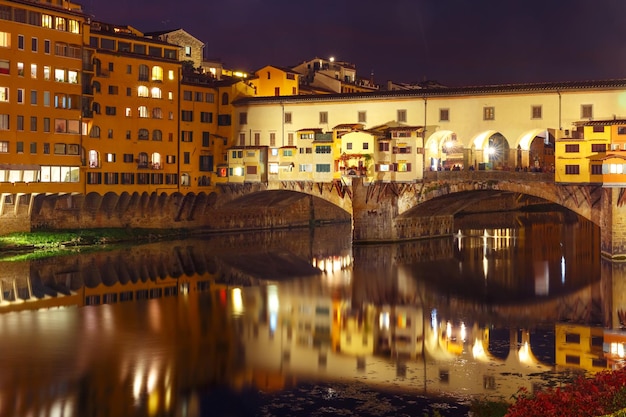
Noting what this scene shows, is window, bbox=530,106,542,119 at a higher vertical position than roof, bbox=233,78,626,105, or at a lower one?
lower

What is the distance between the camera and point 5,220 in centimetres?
4728

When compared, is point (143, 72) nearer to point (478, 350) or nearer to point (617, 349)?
point (478, 350)

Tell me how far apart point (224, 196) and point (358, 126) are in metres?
11.4

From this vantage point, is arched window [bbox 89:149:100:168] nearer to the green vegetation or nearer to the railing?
the green vegetation

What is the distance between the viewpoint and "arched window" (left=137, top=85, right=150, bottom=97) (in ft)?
180

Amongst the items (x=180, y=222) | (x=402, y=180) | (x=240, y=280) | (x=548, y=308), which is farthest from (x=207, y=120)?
(x=548, y=308)

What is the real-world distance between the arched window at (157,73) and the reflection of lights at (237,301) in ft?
80.0

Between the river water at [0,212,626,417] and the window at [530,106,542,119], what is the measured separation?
25.7 ft

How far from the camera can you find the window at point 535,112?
4812cm

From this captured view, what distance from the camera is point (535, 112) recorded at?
48281 mm

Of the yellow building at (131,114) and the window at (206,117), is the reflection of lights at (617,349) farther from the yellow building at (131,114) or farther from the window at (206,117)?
the window at (206,117)

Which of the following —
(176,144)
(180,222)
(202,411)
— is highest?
(176,144)

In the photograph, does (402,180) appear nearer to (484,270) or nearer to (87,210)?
(484,270)

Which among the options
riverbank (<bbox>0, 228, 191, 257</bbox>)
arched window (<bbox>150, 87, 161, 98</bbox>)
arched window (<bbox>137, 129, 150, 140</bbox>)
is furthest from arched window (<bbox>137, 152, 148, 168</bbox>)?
riverbank (<bbox>0, 228, 191, 257</bbox>)
